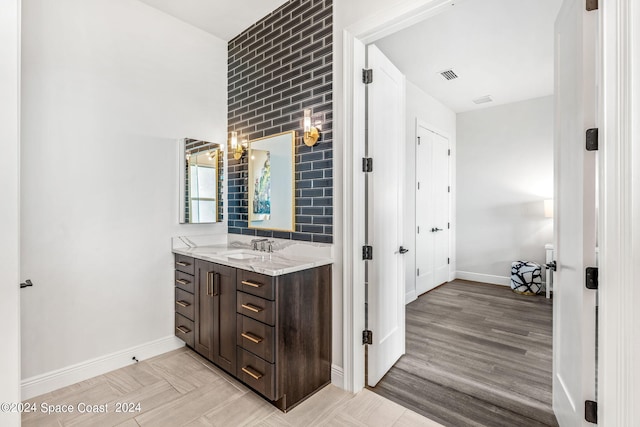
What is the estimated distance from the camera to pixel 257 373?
1969 millimetres

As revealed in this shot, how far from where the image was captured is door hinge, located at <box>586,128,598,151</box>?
4.42 ft

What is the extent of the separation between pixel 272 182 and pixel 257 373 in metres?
1.52

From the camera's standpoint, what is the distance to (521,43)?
3.08m

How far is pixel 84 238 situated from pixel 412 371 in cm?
274

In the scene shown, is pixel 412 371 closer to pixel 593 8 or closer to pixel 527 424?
pixel 527 424

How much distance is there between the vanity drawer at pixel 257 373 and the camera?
188 centimetres

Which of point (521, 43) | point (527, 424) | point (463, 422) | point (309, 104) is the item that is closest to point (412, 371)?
point (463, 422)

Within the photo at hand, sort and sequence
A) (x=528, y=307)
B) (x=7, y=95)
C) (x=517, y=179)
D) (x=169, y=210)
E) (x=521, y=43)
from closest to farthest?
(x=7, y=95), (x=169, y=210), (x=521, y=43), (x=528, y=307), (x=517, y=179)

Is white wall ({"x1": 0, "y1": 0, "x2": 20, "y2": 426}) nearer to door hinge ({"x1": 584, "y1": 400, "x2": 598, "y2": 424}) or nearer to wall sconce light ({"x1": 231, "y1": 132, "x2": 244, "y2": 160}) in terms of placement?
wall sconce light ({"x1": 231, "y1": 132, "x2": 244, "y2": 160})

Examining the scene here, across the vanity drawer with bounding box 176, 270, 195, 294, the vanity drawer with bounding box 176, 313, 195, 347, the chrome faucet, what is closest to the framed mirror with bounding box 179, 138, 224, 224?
the vanity drawer with bounding box 176, 270, 195, 294

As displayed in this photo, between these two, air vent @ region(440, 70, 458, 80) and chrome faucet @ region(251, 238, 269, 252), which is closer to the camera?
chrome faucet @ region(251, 238, 269, 252)

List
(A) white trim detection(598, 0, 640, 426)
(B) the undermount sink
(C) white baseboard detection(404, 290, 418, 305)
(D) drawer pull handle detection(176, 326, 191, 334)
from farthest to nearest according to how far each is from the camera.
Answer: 1. (C) white baseboard detection(404, 290, 418, 305)
2. (D) drawer pull handle detection(176, 326, 191, 334)
3. (B) the undermount sink
4. (A) white trim detection(598, 0, 640, 426)

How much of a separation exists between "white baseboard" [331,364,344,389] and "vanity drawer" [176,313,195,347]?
4.11ft

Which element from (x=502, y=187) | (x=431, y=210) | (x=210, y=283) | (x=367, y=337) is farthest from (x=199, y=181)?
(x=502, y=187)
